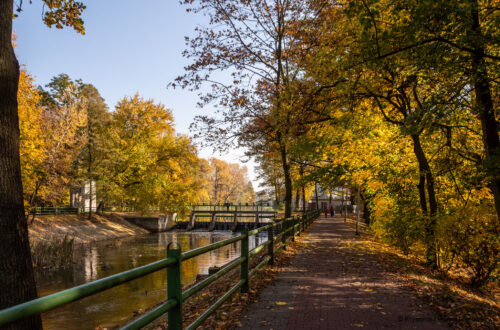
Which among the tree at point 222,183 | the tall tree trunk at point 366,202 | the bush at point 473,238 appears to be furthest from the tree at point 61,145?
the tree at point 222,183

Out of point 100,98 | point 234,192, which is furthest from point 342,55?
point 234,192

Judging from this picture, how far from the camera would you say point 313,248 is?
47.3 ft

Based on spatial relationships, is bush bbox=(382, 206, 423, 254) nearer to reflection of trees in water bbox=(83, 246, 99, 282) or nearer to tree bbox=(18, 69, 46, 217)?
reflection of trees in water bbox=(83, 246, 99, 282)

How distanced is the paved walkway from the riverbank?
63.0 feet

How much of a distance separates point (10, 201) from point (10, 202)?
1 centimetres

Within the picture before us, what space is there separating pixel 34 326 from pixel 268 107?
12.9 meters

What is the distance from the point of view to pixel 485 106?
22.2ft

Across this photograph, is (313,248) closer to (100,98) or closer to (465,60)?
(465,60)

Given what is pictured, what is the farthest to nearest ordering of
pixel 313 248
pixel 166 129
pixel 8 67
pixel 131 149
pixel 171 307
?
pixel 166 129, pixel 131 149, pixel 313 248, pixel 8 67, pixel 171 307

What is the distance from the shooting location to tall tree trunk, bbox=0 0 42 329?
467 centimetres

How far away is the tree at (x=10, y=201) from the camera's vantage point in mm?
4672

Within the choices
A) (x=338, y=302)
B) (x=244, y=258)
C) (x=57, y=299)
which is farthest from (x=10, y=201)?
(x=338, y=302)

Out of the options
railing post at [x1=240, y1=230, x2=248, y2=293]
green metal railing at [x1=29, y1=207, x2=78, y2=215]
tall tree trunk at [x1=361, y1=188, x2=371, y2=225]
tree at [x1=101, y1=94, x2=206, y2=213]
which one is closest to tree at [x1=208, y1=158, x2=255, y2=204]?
tree at [x1=101, y1=94, x2=206, y2=213]

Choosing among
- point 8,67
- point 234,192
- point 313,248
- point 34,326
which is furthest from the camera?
point 234,192
